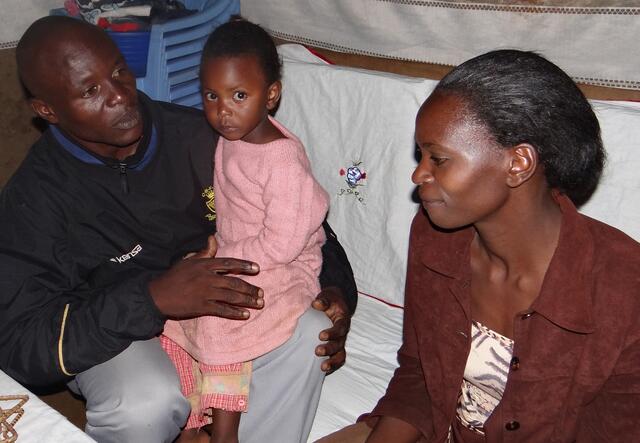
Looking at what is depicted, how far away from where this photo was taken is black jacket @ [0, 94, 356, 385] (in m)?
1.70

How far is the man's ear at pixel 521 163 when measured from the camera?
1.34 m

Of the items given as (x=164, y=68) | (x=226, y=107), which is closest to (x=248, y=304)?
(x=226, y=107)

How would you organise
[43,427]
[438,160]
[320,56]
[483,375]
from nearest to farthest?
1. [43,427]
2. [438,160]
3. [483,375]
4. [320,56]

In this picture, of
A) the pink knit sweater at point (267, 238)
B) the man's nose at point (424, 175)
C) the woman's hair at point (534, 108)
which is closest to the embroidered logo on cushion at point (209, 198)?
the pink knit sweater at point (267, 238)

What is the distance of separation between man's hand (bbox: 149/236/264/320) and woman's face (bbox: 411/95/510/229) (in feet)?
1.57

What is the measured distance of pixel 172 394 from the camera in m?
1.76

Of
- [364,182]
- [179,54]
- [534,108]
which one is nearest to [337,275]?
[364,182]

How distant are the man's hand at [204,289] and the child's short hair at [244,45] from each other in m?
0.51

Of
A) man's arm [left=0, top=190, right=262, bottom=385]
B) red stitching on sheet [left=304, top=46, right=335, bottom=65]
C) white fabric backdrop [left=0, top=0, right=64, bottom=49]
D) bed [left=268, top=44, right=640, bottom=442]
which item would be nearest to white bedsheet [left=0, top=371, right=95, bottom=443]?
man's arm [left=0, top=190, right=262, bottom=385]

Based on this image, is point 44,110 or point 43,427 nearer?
point 43,427

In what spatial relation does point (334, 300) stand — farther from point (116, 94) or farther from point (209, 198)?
point (116, 94)

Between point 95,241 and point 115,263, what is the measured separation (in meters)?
0.08

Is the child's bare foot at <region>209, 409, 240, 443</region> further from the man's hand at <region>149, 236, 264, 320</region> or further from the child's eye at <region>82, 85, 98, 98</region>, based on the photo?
the child's eye at <region>82, 85, 98, 98</region>

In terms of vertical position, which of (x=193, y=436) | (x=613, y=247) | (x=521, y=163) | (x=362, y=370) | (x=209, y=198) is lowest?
(x=193, y=436)
